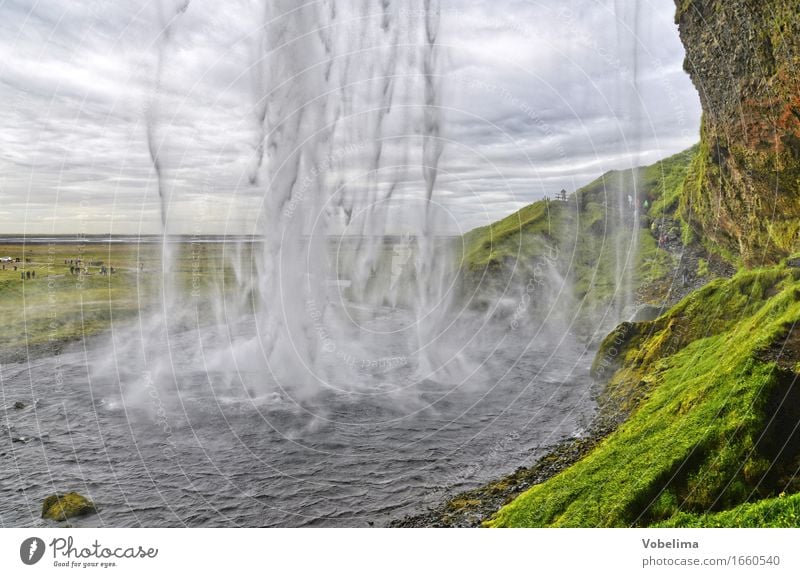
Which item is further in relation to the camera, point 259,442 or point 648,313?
point 648,313

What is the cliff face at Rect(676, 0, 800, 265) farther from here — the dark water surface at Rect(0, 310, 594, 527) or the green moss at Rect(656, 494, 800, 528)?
the green moss at Rect(656, 494, 800, 528)

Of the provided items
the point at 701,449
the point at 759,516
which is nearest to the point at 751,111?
the point at 701,449

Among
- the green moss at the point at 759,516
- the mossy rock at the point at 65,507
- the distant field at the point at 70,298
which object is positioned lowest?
the mossy rock at the point at 65,507

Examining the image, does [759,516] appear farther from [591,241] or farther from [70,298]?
[70,298]

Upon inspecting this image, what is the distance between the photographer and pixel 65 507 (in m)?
16.6

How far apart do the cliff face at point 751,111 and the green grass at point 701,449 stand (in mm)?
5111

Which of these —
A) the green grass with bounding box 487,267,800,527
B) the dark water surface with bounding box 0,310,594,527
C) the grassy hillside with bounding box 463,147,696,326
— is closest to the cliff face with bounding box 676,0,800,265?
the green grass with bounding box 487,267,800,527

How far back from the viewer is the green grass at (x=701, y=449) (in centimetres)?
1269

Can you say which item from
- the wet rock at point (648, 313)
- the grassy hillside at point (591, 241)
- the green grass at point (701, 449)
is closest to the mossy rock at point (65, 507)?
the green grass at point (701, 449)

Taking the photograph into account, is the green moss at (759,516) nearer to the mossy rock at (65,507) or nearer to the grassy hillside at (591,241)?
the mossy rock at (65,507)

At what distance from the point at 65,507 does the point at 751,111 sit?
31.6 metres

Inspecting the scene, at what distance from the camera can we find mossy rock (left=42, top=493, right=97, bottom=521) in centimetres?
1652

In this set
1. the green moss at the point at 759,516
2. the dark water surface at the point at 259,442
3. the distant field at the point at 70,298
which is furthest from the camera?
the distant field at the point at 70,298
